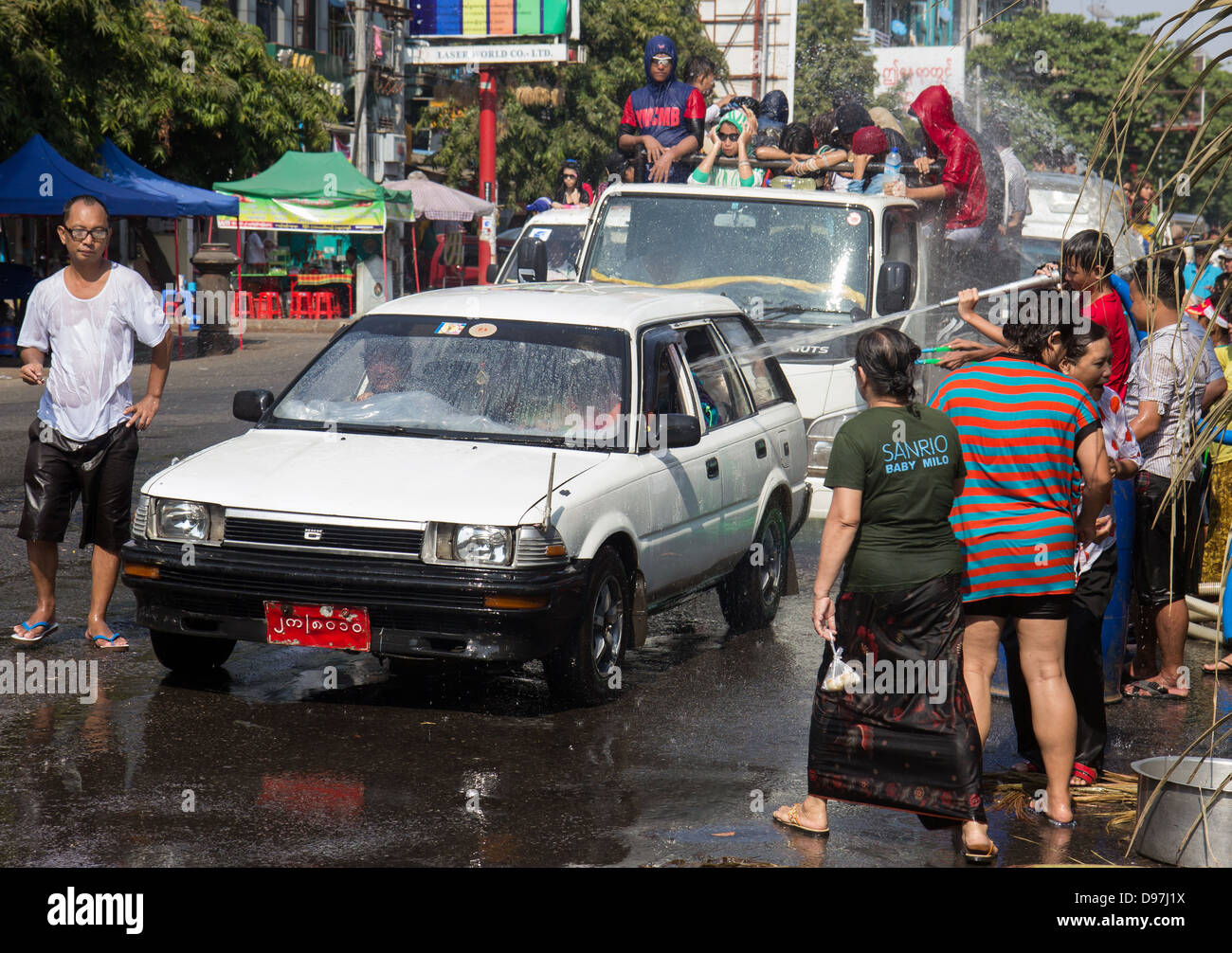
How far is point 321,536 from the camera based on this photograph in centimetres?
642

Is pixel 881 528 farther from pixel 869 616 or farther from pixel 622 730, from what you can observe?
pixel 622 730

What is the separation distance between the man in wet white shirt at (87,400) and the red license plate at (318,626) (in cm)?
153

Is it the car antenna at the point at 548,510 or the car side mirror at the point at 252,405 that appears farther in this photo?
the car side mirror at the point at 252,405

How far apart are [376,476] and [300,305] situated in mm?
28971

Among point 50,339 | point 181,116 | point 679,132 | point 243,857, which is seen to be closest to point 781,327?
point 679,132

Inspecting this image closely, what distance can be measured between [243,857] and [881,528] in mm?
2245

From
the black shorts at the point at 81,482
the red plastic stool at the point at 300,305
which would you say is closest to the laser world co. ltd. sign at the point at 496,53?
the red plastic stool at the point at 300,305

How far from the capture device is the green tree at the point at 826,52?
250 feet

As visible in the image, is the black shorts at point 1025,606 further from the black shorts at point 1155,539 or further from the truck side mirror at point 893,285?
the truck side mirror at point 893,285

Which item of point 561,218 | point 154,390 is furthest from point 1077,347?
point 561,218

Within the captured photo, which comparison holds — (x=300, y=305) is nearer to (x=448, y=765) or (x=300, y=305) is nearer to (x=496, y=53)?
(x=496, y=53)

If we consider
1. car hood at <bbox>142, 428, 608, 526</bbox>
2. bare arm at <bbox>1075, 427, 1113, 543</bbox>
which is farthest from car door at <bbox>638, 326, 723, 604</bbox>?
bare arm at <bbox>1075, 427, 1113, 543</bbox>

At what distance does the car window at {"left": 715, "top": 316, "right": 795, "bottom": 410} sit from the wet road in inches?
56.0

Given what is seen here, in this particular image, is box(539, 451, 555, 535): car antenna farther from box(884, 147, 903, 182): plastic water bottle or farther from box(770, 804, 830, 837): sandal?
box(884, 147, 903, 182): plastic water bottle
